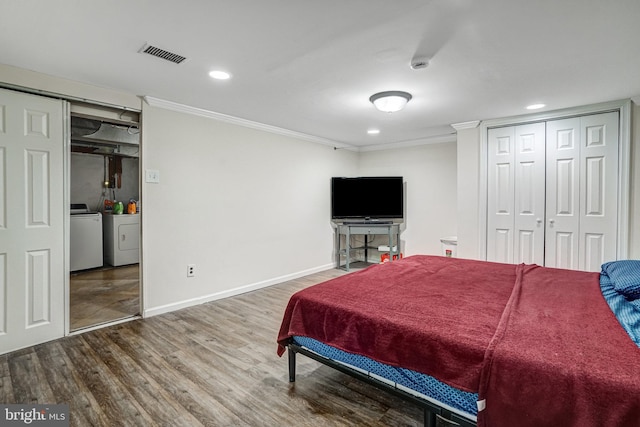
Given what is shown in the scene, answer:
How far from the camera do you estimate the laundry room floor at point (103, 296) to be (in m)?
3.24

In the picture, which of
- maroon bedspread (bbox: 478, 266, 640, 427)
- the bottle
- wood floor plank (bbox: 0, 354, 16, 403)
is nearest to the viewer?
maroon bedspread (bbox: 478, 266, 640, 427)

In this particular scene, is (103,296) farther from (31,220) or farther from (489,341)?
(489,341)

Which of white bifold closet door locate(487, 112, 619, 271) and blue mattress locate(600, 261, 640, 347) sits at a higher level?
white bifold closet door locate(487, 112, 619, 271)

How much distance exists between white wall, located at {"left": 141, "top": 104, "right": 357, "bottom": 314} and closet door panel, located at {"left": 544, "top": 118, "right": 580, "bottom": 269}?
315 centimetres

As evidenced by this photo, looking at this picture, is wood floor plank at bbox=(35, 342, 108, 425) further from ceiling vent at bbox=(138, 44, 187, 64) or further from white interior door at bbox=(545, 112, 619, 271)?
white interior door at bbox=(545, 112, 619, 271)

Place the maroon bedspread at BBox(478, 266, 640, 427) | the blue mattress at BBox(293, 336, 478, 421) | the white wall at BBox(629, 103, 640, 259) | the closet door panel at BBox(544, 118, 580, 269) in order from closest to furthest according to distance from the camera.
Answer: the maroon bedspread at BBox(478, 266, 640, 427), the blue mattress at BBox(293, 336, 478, 421), the white wall at BBox(629, 103, 640, 259), the closet door panel at BBox(544, 118, 580, 269)

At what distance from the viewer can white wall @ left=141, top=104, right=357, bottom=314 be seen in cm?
327

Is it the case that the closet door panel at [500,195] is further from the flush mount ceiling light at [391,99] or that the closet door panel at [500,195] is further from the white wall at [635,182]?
the flush mount ceiling light at [391,99]

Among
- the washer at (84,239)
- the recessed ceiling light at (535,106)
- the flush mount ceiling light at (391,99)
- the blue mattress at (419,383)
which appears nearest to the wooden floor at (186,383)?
the blue mattress at (419,383)

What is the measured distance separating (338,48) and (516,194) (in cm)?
295

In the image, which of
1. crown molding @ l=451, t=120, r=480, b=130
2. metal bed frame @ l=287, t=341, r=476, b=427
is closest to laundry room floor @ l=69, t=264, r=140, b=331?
metal bed frame @ l=287, t=341, r=476, b=427

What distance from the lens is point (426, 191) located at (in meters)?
5.33

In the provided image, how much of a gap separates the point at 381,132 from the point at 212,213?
2751 millimetres

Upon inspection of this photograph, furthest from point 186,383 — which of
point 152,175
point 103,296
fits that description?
→ point 103,296
